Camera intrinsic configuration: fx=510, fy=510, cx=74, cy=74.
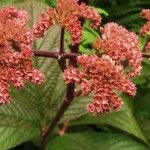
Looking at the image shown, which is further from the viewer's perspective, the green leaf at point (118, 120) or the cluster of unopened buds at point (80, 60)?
the green leaf at point (118, 120)

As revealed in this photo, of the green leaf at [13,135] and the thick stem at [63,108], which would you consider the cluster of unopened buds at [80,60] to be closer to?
the thick stem at [63,108]

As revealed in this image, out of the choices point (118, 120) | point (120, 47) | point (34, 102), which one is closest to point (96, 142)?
point (118, 120)

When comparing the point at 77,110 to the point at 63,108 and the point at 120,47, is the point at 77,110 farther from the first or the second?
the point at 120,47

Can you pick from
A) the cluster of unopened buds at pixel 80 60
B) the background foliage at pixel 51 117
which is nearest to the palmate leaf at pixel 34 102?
the background foliage at pixel 51 117

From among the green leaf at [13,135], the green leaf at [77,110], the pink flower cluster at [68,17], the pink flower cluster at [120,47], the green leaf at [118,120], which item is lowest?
the green leaf at [13,135]

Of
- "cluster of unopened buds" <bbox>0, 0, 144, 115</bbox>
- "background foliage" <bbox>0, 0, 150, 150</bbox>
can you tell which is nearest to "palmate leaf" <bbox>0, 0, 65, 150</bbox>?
"background foliage" <bbox>0, 0, 150, 150</bbox>

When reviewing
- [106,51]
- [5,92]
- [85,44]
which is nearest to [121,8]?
[85,44]

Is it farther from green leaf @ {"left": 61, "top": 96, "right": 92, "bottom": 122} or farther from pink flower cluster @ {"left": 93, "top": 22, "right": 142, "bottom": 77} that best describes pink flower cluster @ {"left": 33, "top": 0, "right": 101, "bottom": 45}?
green leaf @ {"left": 61, "top": 96, "right": 92, "bottom": 122}

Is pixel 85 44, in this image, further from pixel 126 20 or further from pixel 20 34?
pixel 20 34
